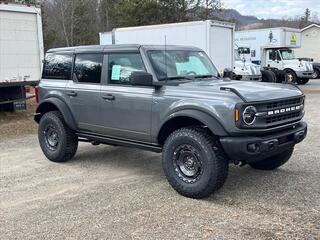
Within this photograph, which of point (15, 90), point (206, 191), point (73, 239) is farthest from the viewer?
point (15, 90)

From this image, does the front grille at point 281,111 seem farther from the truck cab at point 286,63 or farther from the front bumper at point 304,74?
the front bumper at point 304,74

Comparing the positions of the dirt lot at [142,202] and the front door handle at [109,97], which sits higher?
the front door handle at [109,97]

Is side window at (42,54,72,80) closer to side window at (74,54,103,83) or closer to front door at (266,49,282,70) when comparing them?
side window at (74,54,103,83)

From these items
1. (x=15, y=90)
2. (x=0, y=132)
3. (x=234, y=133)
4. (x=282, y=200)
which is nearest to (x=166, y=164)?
(x=234, y=133)

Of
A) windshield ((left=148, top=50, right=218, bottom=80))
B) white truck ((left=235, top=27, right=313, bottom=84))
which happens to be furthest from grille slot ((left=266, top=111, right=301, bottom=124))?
white truck ((left=235, top=27, right=313, bottom=84))

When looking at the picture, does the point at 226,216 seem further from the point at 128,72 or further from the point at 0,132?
the point at 0,132

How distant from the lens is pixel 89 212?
5.06 metres

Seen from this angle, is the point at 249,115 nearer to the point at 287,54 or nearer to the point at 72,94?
the point at 72,94

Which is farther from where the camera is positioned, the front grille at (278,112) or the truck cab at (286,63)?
the truck cab at (286,63)

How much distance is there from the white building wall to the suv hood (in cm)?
5041

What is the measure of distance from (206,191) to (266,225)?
946 millimetres

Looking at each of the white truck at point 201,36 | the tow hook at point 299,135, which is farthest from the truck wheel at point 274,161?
the white truck at point 201,36

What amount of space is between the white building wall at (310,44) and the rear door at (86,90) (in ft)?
164

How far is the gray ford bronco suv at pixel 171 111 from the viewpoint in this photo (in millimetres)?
5184
